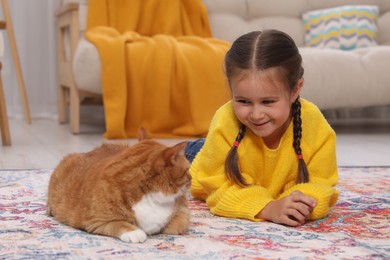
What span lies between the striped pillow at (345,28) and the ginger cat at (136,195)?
8.77 ft

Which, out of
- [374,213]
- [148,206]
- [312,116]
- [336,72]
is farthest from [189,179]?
[336,72]

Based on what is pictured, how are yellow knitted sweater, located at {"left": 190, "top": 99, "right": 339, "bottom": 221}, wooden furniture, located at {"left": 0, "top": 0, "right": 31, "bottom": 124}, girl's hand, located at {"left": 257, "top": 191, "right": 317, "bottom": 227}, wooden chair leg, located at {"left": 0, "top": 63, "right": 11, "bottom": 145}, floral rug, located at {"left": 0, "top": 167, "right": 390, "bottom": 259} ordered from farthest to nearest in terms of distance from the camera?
wooden furniture, located at {"left": 0, "top": 0, "right": 31, "bottom": 124}, wooden chair leg, located at {"left": 0, "top": 63, "right": 11, "bottom": 145}, yellow knitted sweater, located at {"left": 190, "top": 99, "right": 339, "bottom": 221}, girl's hand, located at {"left": 257, "top": 191, "right": 317, "bottom": 227}, floral rug, located at {"left": 0, "top": 167, "right": 390, "bottom": 259}

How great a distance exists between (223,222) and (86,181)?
338 mm

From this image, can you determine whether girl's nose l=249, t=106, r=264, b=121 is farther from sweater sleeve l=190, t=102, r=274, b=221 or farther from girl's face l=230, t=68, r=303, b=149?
sweater sleeve l=190, t=102, r=274, b=221

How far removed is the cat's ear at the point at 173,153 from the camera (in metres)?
1.19

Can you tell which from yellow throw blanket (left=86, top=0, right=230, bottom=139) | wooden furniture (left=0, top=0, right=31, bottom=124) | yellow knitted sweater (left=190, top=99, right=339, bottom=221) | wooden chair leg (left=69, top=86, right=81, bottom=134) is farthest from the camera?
wooden furniture (left=0, top=0, right=31, bottom=124)

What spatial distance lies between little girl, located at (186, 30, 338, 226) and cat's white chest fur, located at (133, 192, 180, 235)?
289 mm

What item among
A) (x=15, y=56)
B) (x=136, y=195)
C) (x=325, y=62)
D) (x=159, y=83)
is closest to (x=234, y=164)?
(x=136, y=195)

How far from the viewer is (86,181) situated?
1.29m

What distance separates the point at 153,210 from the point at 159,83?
199cm

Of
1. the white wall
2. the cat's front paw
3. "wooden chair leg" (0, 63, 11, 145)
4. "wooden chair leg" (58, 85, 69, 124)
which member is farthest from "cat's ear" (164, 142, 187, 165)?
the white wall

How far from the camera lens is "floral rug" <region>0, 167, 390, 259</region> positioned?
1152 millimetres

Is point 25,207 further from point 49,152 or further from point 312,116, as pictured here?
point 49,152

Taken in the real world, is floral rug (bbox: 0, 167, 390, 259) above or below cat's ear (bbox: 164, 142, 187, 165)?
below
